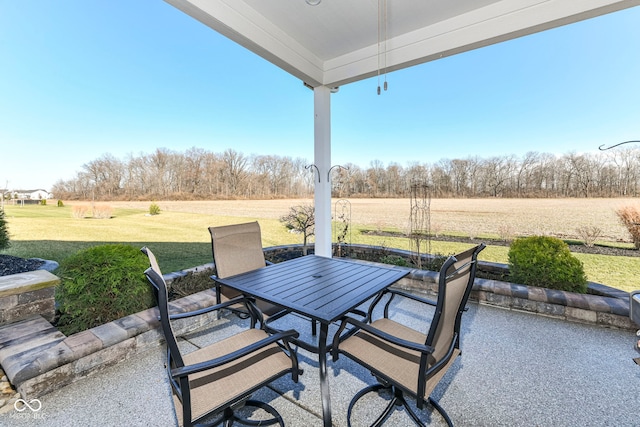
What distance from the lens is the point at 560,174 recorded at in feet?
13.7

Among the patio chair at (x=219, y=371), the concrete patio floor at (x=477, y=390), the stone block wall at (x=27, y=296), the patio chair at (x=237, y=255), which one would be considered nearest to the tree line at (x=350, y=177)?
the stone block wall at (x=27, y=296)

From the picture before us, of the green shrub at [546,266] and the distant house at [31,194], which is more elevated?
the distant house at [31,194]

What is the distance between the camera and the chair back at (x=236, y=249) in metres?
2.26

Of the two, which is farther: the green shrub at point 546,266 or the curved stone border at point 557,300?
the green shrub at point 546,266

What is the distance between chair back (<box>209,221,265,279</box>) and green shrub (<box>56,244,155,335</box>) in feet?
2.83

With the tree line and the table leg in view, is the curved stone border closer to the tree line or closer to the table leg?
the tree line

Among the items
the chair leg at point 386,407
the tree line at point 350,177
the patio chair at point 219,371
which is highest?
the tree line at point 350,177

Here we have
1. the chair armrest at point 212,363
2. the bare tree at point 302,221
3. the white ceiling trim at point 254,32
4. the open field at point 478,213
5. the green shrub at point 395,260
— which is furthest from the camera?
the bare tree at point 302,221

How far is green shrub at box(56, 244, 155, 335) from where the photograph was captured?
2.23m

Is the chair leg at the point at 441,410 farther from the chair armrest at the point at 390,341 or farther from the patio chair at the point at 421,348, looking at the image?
the chair armrest at the point at 390,341

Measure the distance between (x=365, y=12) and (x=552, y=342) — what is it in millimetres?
3766

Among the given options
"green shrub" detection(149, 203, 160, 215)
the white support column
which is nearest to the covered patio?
the white support column

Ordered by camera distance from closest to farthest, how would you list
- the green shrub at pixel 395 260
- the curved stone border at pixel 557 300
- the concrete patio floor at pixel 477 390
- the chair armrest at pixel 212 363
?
the chair armrest at pixel 212 363 → the concrete patio floor at pixel 477 390 → the curved stone border at pixel 557 300 → the green shrub at pixel 395 260

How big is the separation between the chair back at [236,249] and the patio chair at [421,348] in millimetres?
1182
